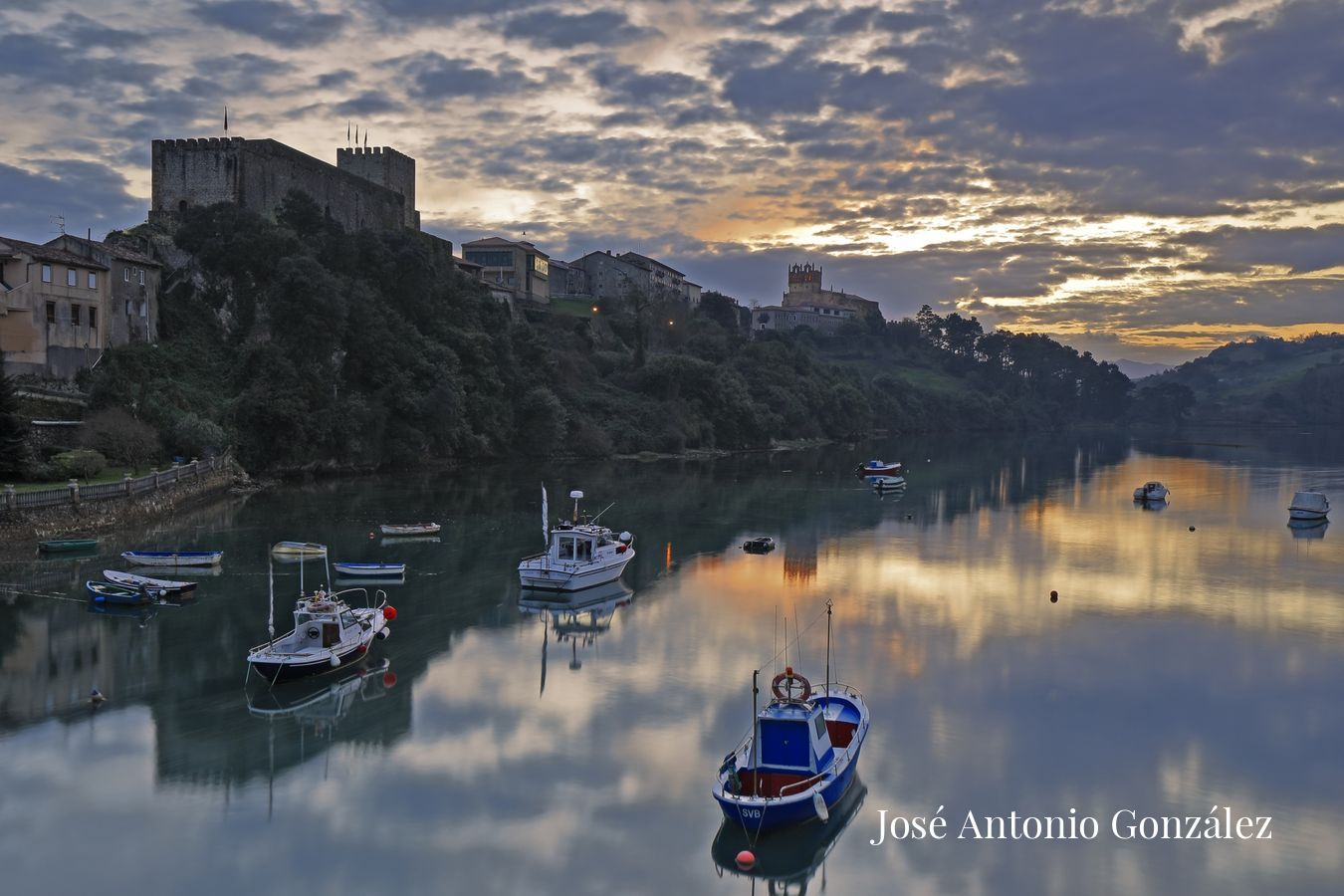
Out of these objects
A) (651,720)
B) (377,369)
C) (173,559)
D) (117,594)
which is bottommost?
(651,720)

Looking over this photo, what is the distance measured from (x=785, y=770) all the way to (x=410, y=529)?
3221 centimetres

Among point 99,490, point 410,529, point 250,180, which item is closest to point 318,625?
point 410,529

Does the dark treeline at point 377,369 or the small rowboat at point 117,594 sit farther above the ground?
the dark treeline at point 377,369

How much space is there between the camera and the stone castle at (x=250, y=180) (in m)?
73.4

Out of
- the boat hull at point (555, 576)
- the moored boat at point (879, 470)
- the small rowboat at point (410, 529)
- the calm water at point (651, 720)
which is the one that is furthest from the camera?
the moored boat at point (879, 470)

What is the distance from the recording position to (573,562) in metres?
37.0

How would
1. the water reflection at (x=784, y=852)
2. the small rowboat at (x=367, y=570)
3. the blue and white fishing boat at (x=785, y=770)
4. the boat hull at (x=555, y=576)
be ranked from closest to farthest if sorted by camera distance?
the water reflection at (x=784, y=852) → the blue and white fishing boat at (x=785, y=770) → the boat hull at (x=555, y=576) → the small rowboat at (x=367, y=570)

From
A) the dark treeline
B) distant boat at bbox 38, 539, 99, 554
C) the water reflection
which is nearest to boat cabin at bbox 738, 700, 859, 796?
the water reflection

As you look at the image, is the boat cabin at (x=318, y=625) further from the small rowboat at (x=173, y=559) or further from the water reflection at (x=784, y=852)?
the small rowboat at (x=173, y=559)

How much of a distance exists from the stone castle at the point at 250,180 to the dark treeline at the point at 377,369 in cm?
221

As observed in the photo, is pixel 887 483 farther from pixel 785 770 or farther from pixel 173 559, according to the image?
pixel 785 770

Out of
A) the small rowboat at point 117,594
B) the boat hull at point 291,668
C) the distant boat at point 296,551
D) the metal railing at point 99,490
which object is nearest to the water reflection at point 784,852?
the boat hull at point 291,668

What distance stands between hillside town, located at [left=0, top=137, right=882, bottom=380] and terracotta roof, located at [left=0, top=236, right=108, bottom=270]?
0.21ft

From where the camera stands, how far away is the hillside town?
169ft
